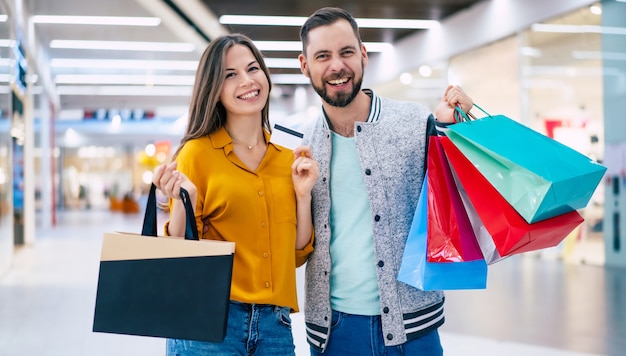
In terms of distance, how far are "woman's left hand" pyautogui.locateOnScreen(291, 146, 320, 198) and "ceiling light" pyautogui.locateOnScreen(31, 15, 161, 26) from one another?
10987mm

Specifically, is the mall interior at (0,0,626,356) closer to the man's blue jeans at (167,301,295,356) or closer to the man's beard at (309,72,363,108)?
the man's beard at (309,72,363,108)

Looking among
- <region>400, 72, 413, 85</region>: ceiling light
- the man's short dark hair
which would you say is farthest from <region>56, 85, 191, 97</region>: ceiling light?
the man's short dark hair

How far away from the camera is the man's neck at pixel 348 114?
2.02m

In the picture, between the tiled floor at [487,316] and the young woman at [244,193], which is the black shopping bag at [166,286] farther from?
the tiled floor at [487,316]

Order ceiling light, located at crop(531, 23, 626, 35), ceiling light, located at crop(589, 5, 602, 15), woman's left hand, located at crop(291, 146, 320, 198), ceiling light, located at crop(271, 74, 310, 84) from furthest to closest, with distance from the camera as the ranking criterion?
1. ceiling light, located at crop(271, 74, 310, 84)
2. ceiling light, located at crop(589, 5, 602, 15)
3. ceiling light, located at crop(531, 23, 626, 35)
4. woman's left hand, located at crop(291, 146, 320, 198)

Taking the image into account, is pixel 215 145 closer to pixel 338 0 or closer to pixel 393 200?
pixel 393 200

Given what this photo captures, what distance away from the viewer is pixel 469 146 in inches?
68.8

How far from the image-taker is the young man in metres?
1.88

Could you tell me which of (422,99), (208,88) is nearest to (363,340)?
(208,88)

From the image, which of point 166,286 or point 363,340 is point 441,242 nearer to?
point 363,340

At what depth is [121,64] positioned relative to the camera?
657 inches

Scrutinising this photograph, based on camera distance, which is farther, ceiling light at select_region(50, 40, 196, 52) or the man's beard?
ceiling light at select_region(50, 40, 196, 52)

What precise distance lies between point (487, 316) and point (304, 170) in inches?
163

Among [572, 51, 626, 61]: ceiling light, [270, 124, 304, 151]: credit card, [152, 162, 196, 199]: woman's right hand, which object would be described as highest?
[572, 51, 626, 61]: ceiling light
